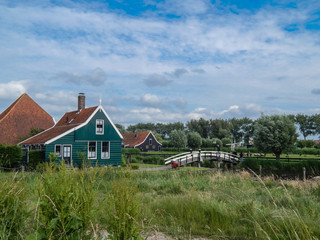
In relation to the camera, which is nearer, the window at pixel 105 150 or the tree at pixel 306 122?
the window at pixel 105 150

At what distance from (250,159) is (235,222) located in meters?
25.6

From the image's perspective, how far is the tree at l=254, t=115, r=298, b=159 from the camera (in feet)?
115

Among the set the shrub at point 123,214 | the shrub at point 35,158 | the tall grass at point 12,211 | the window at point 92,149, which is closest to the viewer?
the shrub at point 123,214

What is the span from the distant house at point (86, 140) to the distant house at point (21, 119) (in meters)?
2.47

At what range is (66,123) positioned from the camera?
29.9 metres

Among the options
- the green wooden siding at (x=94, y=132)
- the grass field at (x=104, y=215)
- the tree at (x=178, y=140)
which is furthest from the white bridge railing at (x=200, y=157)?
the tree at (x=178, y=140)

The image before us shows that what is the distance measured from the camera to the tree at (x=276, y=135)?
3491 cm

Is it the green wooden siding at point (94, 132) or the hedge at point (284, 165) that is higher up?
the green wooden siding at point (94, 132)

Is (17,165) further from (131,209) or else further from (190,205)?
(131,209)

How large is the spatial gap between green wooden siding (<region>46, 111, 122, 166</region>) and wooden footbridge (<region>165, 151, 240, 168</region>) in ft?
17.5

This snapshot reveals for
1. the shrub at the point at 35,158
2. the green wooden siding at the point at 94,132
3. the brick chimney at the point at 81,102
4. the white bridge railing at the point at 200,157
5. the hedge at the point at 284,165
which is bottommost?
the hedge at the point at 284,165

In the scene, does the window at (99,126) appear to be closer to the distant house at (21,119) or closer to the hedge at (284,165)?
the distant house at (21,119)

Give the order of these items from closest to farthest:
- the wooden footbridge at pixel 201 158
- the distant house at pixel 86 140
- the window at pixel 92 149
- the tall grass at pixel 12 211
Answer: the tall grass at pixel 12 211
the distant house at pixel 86 140
the window at pixel 92 149
the wooden footbridge at pixel 201 158

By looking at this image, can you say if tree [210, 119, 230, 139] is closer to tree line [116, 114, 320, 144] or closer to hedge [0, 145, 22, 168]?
tree line [116, 114, 320, 144]
